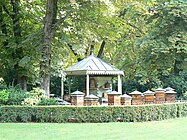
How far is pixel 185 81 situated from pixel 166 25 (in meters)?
4.20

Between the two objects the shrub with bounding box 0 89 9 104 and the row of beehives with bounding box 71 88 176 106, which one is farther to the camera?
the row of beehives with bounding box 71 88 176 106

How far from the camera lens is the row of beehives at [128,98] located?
14.7 m

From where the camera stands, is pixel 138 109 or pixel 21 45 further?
pixel 21 45

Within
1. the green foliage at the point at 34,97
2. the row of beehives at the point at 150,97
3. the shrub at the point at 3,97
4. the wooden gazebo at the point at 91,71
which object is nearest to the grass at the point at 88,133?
the green foliage at the point at 34,97

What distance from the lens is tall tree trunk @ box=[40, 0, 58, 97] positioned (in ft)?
54.1

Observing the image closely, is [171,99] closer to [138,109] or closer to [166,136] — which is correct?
[138,109]

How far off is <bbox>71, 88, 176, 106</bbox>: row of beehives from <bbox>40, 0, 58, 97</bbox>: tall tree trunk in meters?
2.44

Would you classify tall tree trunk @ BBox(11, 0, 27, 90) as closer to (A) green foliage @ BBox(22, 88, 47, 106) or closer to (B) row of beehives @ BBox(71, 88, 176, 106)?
(A) green foliage @ BBox(22, 88, 47, 106)

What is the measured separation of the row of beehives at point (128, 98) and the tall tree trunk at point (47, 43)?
96.0 inches

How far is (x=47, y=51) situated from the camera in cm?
1653

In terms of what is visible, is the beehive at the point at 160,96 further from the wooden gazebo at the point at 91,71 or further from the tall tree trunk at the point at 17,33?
the tall tree trunk at the point at 17,33

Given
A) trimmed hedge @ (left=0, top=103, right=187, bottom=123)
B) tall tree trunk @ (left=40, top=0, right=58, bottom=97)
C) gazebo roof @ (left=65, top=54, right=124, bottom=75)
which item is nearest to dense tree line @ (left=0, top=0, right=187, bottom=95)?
tall tree trunk @ (left=40, top=0, right=58, bottom=97)

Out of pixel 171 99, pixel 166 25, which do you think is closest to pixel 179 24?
pixel 166 25

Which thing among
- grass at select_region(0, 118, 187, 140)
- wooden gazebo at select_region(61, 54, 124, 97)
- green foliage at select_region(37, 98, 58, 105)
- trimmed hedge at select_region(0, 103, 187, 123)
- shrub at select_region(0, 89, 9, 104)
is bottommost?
grass at select_region(0, 118, 187, 140)
